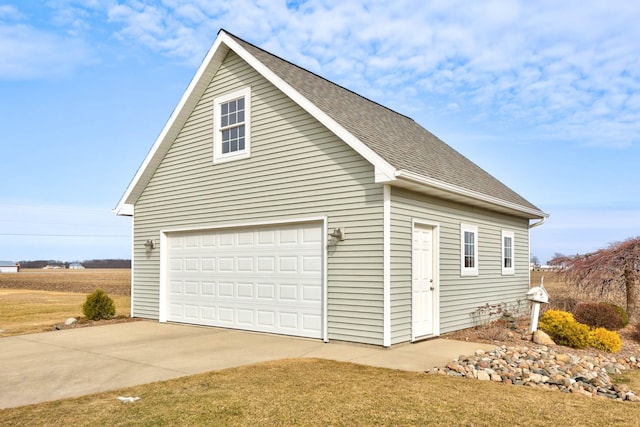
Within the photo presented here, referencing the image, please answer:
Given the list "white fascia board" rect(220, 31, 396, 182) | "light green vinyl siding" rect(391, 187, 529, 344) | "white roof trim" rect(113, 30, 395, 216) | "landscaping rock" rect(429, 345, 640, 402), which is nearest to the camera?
"landscaping rock" rect(429, 345, 640, 402)

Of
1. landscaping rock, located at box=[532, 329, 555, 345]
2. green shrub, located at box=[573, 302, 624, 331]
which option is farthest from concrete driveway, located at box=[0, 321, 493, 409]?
green shrub, located at box=[573, 302, 624, 331]

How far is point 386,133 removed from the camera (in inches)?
480

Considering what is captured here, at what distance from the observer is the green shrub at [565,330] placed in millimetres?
10266

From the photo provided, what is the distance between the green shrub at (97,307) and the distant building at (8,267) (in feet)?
276

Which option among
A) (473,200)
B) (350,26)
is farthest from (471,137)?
(350,26)

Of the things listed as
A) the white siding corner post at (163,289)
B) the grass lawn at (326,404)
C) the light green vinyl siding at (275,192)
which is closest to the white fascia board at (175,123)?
the light green vinyl siding at (275,192)

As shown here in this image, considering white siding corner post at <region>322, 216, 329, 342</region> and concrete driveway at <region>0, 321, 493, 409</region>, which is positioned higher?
white siding corner post at <region>322, 216, 329, 342</region>

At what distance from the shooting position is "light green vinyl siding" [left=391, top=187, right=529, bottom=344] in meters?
9.70

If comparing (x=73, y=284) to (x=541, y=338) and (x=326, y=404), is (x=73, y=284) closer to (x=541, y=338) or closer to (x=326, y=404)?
(x=541, y=338)

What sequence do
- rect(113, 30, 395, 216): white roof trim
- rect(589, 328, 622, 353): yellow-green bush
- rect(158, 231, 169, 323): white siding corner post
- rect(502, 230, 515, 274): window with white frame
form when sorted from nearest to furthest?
rect(113, 30, 395, 216): white roof trim
rect(589, 328, 622, 353): yellow-green bush
rect(158, 231, 169, 323): white siding corner post
rect(502, 230, 515, 274): window with white frame

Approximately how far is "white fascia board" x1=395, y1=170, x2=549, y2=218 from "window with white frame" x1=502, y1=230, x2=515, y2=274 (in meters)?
0.84

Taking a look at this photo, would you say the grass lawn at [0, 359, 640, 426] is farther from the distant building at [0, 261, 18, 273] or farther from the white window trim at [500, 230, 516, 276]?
the distant building at [0, 261, 18, 273]

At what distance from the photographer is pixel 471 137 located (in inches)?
683

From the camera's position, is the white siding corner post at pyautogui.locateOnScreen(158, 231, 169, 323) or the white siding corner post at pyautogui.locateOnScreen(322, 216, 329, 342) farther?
the white siding corner post at pyautogui.locateOnScreen(158, 231, 169, 323)
